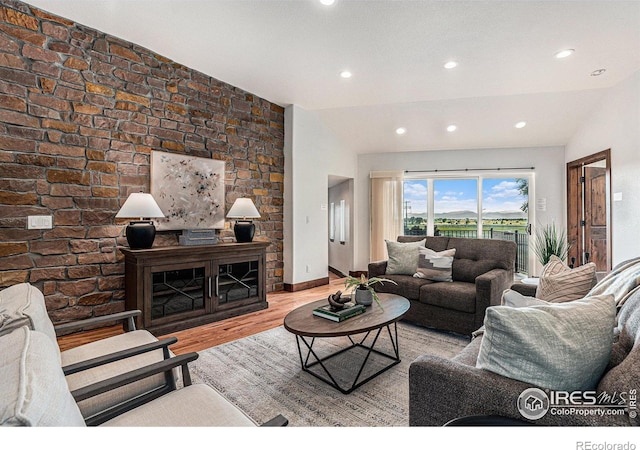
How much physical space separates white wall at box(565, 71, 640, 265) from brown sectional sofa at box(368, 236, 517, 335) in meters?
1.46

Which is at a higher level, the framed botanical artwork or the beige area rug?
the framed botanical artwork

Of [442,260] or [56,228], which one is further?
[442,260]

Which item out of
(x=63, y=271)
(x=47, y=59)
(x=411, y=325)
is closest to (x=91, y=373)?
(x=63, y=271)

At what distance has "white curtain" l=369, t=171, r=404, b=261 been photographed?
594 centimetres

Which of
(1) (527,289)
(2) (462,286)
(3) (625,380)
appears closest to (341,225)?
(2) (462,286)

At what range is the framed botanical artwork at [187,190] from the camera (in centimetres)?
356

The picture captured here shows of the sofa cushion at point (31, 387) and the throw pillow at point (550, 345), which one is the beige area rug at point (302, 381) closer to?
the throw pillow at point (550, 345)

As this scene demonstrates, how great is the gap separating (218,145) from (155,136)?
0.82m

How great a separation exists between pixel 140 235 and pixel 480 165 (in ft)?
18.1

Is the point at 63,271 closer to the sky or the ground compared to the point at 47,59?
closer to the ground

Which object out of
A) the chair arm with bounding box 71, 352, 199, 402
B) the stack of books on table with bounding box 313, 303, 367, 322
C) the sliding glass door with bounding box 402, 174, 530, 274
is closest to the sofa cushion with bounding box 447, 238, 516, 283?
the stack of books on table with bounding box 313, 303, 367, 322

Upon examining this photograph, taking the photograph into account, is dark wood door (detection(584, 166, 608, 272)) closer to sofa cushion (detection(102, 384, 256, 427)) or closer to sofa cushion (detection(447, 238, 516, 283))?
sofa cushion (detection(447, 238, 516, 283))

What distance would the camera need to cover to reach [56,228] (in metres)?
2.91

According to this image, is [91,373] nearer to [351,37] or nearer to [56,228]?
[56,228]
